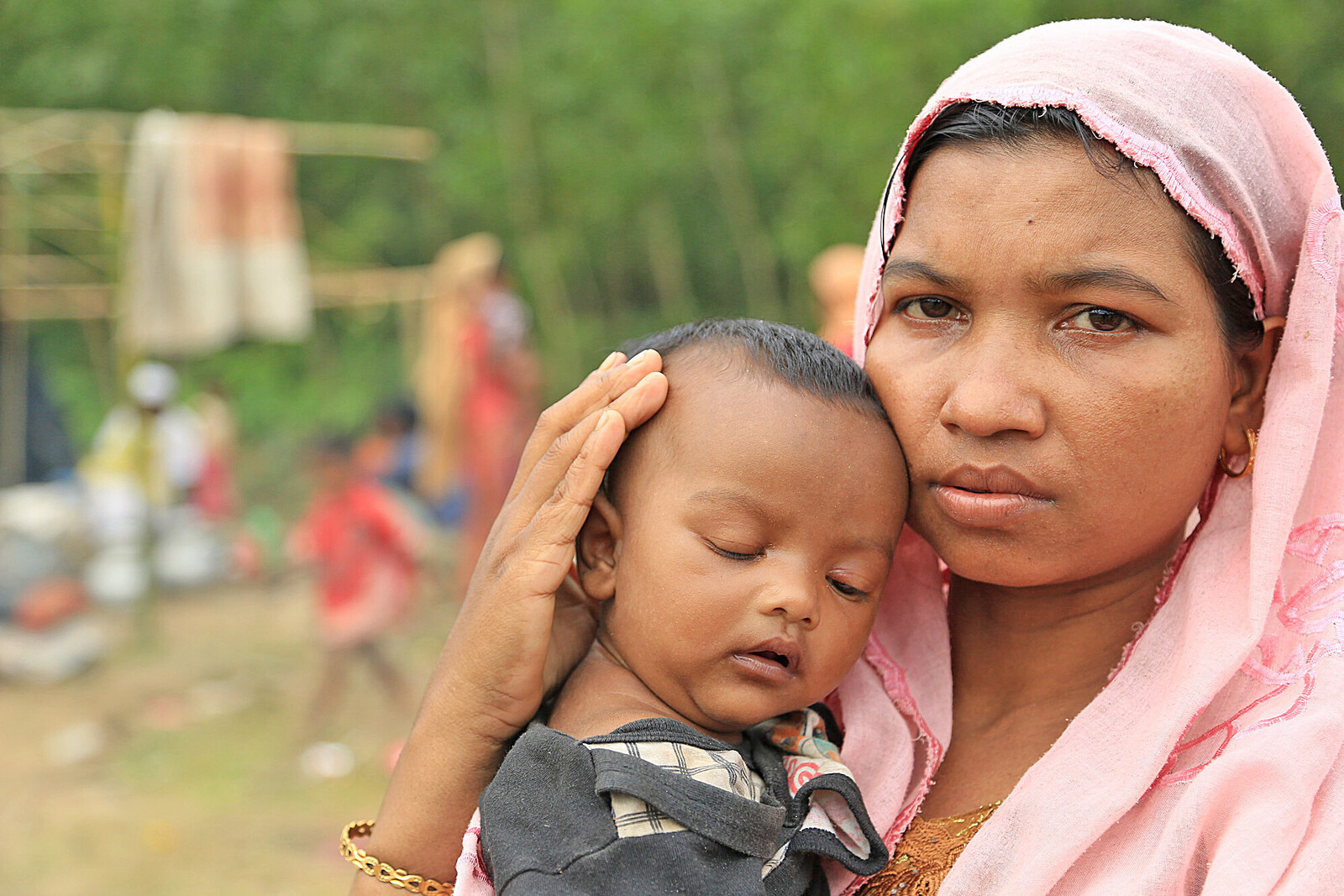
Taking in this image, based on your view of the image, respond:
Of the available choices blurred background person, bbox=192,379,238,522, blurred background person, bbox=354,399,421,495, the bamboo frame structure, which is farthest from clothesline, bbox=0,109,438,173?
blurred background person, bbox=192,379,238,522

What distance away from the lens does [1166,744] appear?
1468mm

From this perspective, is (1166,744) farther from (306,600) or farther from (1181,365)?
(306,600)

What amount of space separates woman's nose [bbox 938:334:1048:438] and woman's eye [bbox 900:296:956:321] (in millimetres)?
93

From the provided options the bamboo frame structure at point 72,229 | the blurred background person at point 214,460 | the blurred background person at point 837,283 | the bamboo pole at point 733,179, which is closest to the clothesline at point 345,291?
the bamboo frame structure at point 72,229

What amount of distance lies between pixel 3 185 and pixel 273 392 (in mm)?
4202

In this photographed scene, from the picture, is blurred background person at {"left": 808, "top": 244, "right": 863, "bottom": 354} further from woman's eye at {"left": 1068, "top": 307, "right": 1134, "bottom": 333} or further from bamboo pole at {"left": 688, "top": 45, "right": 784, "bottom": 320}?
bamboo pole at {"left": 688, "top": 45, "right": 784, "bottom": 320}

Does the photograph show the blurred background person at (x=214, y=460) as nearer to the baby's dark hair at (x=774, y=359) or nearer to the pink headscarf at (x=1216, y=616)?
the baby's dark hair at (x=774, y=359)

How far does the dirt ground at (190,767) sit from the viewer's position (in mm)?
6102

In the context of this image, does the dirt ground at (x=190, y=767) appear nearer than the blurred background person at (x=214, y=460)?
Yes

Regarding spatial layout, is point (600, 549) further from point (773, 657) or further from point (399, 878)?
point (399, 878)

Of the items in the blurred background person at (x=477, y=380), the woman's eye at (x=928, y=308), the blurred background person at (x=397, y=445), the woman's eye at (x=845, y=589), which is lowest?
the blurred background person at (x=397, y=445)

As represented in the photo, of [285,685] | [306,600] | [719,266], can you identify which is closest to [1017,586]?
[285,685]

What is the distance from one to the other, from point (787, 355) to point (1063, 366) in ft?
1.30

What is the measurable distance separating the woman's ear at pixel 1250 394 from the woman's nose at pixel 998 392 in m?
0.34
